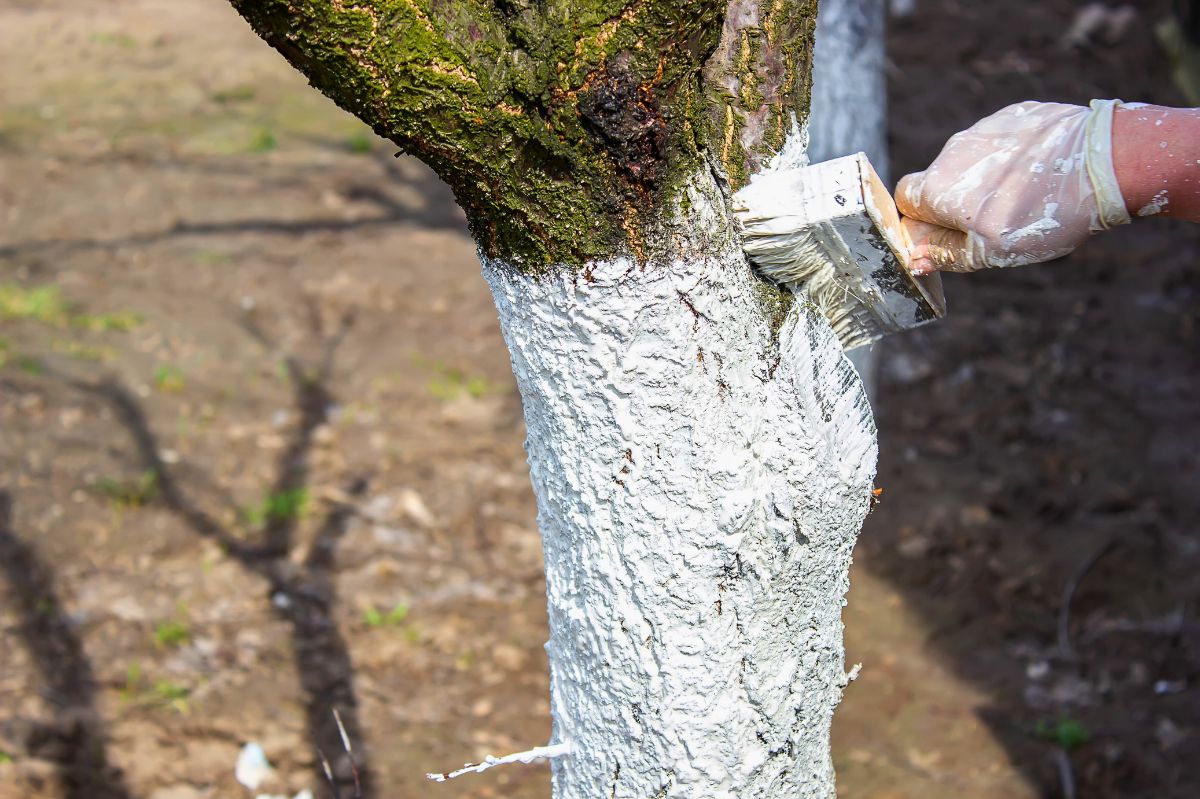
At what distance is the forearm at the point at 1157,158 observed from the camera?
128 centimetres

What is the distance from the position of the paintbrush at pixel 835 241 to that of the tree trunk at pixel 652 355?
0.03 m

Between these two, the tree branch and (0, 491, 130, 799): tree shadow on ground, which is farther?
(0, 491, 130, 799): tree shadow on ground

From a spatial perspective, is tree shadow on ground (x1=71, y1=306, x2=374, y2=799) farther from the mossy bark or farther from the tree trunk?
the mossy bark

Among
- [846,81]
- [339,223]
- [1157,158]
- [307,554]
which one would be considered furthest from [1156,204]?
[339,223]

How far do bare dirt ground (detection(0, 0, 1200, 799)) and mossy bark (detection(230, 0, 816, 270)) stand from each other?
204cm

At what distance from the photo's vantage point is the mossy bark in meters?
1.15

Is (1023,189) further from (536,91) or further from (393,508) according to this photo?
(393,508)

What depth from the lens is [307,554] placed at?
11.9 ft

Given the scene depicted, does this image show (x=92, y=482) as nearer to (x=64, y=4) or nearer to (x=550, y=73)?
(x=550, y=73)

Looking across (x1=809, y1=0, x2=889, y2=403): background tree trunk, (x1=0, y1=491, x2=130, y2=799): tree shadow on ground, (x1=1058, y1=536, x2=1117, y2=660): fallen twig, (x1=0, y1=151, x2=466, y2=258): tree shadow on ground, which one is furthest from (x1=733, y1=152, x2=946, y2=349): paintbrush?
(x1=0, y1=151, x2=466, y2=258): tree shadow on ground

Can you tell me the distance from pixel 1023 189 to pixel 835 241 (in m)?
0.25

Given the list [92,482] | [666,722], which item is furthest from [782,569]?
[92,482]

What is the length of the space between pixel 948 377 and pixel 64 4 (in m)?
7.40

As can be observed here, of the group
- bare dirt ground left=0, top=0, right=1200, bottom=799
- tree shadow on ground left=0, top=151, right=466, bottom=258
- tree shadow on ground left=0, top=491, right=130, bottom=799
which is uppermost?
tree shadow on ground left=0, top=151, right=466, bottom=258
